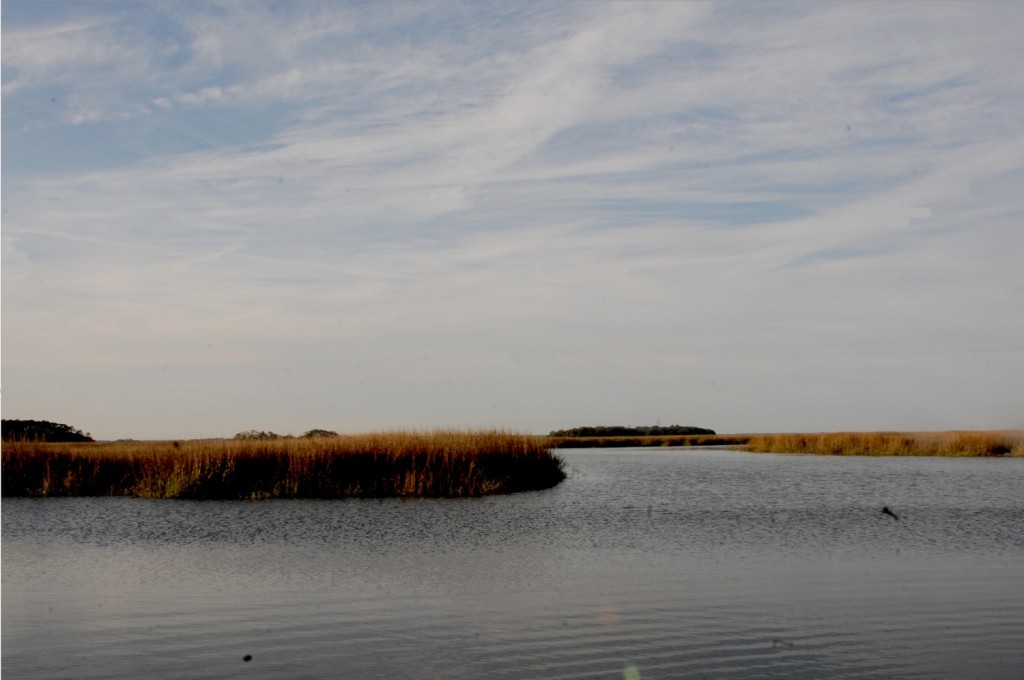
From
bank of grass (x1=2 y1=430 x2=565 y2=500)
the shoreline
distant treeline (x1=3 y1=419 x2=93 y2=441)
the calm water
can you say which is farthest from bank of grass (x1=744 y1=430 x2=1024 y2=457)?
distant treeline (x1=3 y1=419 x2=93 y2=441)

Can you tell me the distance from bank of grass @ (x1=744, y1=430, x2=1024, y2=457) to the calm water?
1202 inches

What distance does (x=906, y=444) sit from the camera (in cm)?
5550

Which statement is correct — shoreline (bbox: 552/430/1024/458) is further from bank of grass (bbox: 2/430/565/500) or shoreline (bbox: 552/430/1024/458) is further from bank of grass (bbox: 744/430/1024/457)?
bank of grass (bbox: 2/430/565/500)

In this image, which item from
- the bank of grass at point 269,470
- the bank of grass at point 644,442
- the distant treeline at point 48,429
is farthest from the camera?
the bank of grass at point 644,442

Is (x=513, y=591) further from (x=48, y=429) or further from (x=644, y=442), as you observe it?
(x=644, y=442)

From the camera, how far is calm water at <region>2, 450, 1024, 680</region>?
9.59m

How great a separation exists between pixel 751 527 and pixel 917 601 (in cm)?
814

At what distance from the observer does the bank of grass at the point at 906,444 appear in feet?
171

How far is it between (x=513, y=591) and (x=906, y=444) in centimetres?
4853

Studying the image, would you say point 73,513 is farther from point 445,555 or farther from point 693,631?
point 693,631

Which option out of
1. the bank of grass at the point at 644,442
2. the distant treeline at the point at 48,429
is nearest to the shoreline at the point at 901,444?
the bank of grass at the point at 644,442

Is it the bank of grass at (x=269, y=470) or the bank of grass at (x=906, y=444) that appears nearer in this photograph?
the bank of grass at (x=269, y=470)

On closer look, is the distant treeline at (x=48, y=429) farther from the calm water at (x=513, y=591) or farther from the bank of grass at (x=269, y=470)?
the calm water at (x=513, y=591)

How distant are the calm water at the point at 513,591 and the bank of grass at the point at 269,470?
10.2 ft
